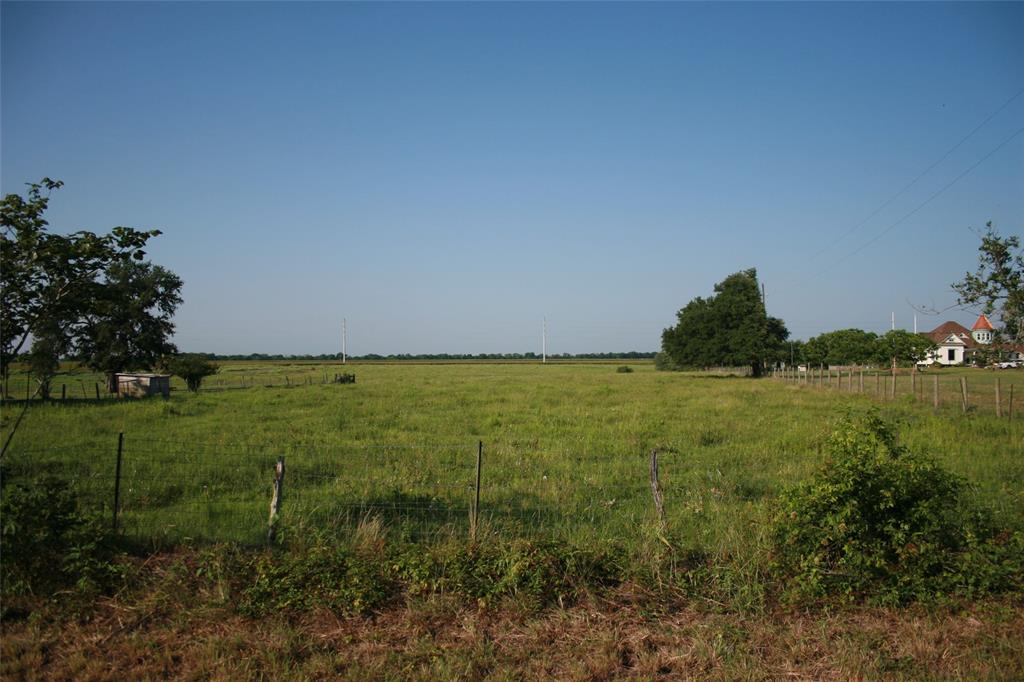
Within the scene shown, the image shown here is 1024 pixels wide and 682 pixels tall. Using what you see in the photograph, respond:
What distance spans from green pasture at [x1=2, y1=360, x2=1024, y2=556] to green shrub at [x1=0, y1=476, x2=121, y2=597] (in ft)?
2.81

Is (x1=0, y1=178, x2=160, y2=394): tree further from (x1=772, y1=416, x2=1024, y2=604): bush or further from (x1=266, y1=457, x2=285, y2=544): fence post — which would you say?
(x1=772, y1=416, x2=1024, y2=604): bush

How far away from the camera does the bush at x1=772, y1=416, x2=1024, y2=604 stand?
562 centimetres

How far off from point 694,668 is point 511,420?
53.0ft

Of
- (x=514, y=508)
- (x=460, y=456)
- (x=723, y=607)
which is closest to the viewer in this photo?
(x=723, y=607)

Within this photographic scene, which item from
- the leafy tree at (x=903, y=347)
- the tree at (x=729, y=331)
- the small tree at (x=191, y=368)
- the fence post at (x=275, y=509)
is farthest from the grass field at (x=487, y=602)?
the leafy tree at (x=903, y=347)

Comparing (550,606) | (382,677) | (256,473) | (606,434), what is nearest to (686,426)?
(606,434)

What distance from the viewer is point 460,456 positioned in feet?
45.3

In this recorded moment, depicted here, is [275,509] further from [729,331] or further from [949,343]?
[949,343]

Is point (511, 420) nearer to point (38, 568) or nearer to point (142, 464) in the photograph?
point (142, 464)

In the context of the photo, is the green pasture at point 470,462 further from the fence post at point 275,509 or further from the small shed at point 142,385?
the small shed at point 142,385

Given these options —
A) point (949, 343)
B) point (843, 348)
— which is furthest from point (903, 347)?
point (949, 343)

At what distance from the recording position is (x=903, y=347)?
81.6 meters

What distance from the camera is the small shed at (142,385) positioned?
1389 inches

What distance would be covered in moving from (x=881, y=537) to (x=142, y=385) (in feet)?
130
